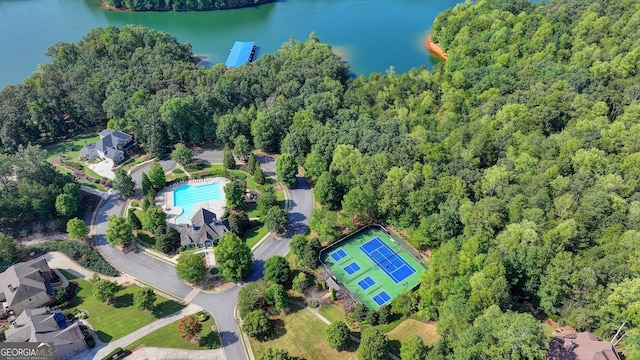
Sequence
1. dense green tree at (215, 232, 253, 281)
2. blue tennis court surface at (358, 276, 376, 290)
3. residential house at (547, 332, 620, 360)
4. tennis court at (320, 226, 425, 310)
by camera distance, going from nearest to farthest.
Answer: residential house at (547, 332, 620, 360), dense green tree at (215, 232, 253, 281), tennis court at (320, 226, 425, 310), blue tennis court surface at (358, 276, 376, 290)

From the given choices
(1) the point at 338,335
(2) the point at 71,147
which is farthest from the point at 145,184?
(1) the point at 338,335

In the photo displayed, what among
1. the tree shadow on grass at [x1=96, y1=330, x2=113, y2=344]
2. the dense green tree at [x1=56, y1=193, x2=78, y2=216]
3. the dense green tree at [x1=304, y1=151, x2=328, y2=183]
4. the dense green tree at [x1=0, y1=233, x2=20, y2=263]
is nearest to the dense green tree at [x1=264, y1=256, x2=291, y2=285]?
the dense green tree at [x1=304, y1=151, x2=328, y2=183]

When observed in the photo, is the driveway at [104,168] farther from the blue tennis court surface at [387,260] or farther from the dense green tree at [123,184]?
the blue tennis court surface at [387,260]

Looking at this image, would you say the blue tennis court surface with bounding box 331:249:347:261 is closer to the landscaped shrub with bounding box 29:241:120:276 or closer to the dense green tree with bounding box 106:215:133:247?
the dense green tree with bounding box 106:215:133:247

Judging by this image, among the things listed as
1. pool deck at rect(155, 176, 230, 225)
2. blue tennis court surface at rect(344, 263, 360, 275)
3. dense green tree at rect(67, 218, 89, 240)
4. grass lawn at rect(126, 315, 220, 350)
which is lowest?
grass lawn at rect(126, 315, 220, 350)

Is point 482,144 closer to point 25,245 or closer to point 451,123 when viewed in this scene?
point 451,123

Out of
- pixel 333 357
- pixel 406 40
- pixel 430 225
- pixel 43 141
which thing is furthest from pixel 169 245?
pixel 406 40
